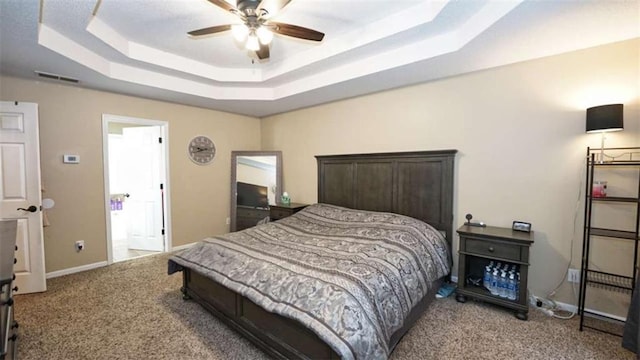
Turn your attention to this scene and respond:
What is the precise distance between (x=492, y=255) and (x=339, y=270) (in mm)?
1592

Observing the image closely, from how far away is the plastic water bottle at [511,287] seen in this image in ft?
8.23

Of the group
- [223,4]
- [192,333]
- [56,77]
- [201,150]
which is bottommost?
[192,333]

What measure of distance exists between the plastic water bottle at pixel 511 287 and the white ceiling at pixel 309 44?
2.09m

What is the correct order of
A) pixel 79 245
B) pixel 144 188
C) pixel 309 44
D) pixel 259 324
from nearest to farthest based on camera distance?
pixel 259 324 < pixel 309 44 < pixel 79 245 < pixel 144 188

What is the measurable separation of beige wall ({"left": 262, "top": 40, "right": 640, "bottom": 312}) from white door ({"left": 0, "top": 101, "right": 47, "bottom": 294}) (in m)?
4.05

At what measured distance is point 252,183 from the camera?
504 cm

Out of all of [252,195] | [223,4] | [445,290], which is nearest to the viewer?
[223,4]

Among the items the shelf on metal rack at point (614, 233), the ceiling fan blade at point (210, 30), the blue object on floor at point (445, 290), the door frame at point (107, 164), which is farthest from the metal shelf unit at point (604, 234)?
the door frame at point (107, 164)

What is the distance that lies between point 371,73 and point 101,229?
4070mm

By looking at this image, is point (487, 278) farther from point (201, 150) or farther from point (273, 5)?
point (201, 150)

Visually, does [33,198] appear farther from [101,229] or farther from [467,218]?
[467,218]

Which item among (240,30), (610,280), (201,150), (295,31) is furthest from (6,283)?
(610,280)

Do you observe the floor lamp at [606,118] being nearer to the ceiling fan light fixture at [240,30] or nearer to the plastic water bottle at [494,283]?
the plastic water bottle at [494,283]

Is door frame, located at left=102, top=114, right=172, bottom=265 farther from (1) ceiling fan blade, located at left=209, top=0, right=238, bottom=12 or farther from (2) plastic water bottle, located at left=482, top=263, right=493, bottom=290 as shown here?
(2) plastic water bottle, located at left=482, top=263, right=493, bottom=290
